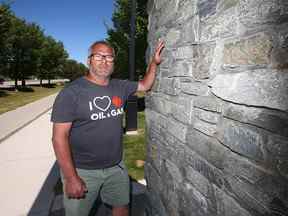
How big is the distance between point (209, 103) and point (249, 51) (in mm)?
475

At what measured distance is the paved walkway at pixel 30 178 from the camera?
12.2 ft

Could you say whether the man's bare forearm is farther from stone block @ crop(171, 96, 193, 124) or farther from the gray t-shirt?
stone block @ crop(171, 96, 193, 124)

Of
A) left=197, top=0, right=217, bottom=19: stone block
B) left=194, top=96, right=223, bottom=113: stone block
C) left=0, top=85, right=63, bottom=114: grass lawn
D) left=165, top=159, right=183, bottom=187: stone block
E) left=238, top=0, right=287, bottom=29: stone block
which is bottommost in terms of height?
left=0, top=85, right=63, bottom=114: grass lawn

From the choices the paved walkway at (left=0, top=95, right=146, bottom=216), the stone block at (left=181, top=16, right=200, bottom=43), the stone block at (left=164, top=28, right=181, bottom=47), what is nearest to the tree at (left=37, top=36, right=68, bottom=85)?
the paved walkway at (left=0, top=95, right=146, bottom=216)

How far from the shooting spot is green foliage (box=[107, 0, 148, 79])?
14099mm

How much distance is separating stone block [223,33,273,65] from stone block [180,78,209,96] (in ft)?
0.92

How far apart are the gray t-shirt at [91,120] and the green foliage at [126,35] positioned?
12016mm

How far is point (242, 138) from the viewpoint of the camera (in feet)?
4.50

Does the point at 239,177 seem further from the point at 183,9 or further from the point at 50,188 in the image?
the point at 50,188

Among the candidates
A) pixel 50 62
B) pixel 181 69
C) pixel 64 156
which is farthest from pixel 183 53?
pixel 50 62

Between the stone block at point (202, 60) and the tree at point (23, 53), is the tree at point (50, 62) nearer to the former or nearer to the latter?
the tree at point (23, 53)

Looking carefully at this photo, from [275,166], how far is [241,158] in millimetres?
242

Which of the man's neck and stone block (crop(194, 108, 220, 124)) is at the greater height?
the man's neck

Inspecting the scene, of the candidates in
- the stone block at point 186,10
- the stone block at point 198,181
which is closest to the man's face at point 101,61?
the stone block at point 186,10
